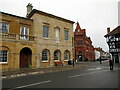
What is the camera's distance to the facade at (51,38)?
60.7ft

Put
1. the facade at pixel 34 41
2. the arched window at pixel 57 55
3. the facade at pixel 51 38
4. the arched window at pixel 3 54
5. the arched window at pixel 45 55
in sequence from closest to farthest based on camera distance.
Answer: the arched window at pixel 3 54 < the facade at pixel 34 41 < the facade at pixel 51 38 < the arched window at pixel 45 55 < the arched window at pixel 57 55

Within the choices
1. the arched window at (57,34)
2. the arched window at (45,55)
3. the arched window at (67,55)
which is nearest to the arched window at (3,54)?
the arched window at (45,55)

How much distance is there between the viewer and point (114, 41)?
32688 millimetres

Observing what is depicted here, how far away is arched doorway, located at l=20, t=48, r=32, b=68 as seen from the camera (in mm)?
17422

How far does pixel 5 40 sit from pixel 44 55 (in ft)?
22.8

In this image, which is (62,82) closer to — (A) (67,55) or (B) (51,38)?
(B) (51,38)

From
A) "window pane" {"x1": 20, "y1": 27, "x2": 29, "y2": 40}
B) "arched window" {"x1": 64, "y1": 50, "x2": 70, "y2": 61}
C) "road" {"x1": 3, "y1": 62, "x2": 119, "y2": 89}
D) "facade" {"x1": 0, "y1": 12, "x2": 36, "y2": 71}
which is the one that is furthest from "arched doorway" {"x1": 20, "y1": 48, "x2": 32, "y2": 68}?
"arched window" {"x1": 64, "y1": 50, "x2": 70, "y2": 61}

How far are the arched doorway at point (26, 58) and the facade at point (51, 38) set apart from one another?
1287 mm

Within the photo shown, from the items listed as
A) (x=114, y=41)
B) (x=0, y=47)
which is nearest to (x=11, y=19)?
(x=0, y=47)

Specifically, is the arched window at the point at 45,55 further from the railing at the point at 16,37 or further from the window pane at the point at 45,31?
the railing at the point at 16,37

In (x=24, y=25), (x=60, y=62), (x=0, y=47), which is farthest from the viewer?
(x=60, y=62)

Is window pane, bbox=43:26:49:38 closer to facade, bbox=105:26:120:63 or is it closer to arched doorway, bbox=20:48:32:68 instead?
arched doorway, bbox=20:48:32:68

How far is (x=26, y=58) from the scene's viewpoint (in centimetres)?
1784

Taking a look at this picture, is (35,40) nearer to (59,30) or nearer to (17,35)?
(17,35)
